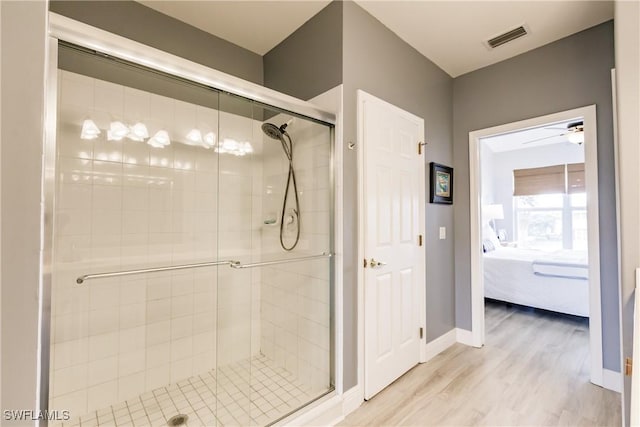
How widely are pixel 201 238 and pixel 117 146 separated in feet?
2.80

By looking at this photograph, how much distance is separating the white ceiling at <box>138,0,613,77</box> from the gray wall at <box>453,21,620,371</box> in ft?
0.54

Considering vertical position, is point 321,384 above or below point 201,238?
below

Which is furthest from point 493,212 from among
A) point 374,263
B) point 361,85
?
point 361,85

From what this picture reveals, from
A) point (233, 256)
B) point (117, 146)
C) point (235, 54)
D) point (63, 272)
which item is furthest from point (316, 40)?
point (63, 272)

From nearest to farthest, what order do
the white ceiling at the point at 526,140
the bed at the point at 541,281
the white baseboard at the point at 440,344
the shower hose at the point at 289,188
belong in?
1. the shower hose at the point at 289,188
2. the white baseboard at the point at 440,344
3. the bed at the point at 541,281
4. the white ceiling at the point at 526,140

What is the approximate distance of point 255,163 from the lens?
230 centimetres

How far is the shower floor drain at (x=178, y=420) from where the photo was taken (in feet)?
5.77

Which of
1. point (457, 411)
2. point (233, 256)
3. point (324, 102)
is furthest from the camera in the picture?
point (233, 256)

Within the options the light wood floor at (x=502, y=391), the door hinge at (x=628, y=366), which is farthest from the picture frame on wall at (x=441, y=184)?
the door hinge at (x=628, y=366)

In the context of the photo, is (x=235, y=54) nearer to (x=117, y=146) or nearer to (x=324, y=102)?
(x=324, y=102)

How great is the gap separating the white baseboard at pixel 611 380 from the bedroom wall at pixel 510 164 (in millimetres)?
4668

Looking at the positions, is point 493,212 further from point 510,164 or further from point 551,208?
point 510,164

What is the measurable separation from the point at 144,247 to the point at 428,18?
271cm

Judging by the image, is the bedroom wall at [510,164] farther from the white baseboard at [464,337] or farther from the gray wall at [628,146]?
the gray wall at [628,146]
